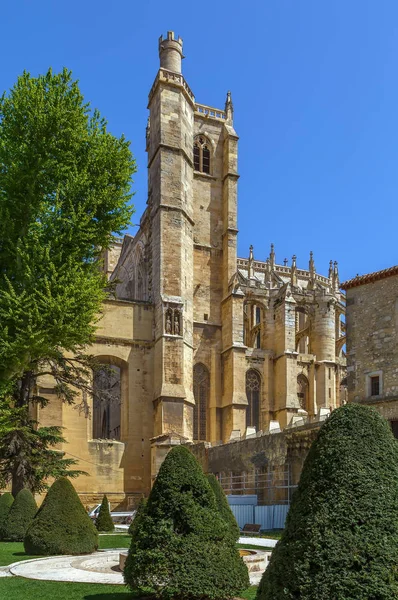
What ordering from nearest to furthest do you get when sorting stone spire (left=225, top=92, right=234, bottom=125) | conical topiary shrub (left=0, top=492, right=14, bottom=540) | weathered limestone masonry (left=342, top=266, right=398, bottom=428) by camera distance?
conical topiary shrub (left=0, top=492, right=14, bottom=540) < weathered limestone masonry (left=342, top=266, right=398, bottom=428) < stone spire (left=225, top=92, right=234, bottom=125)

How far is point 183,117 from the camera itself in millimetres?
32969

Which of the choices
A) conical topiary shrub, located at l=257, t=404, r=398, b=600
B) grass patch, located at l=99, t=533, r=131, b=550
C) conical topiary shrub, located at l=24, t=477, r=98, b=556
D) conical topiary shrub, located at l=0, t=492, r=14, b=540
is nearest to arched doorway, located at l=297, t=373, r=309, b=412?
grass patch, located at l=99, t=533, r=131, b=550

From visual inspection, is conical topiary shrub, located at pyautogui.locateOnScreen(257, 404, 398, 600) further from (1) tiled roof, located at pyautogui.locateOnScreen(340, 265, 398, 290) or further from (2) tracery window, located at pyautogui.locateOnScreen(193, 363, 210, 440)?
(2) tracery window, located at pyautogui.locateOnScreen(193, 363, 210, 440)

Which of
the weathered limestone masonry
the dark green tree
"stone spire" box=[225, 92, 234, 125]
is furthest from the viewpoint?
"stone spire" box=[225, 92, 234, 125]

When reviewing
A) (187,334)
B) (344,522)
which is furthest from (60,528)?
(187,334)

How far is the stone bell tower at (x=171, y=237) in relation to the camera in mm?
29516

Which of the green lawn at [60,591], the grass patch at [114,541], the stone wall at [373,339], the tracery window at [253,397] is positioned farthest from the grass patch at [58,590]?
the tracery window at [253,397]

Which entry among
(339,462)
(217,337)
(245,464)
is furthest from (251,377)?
(339,462)

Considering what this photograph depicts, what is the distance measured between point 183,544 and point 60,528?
23.4ft

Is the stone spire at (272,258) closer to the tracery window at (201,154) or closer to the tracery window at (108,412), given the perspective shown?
the tracery window at (201,154)

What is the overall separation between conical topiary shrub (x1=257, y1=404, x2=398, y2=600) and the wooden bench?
15.6 meters

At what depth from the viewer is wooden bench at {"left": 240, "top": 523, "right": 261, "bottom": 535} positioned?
19.8m

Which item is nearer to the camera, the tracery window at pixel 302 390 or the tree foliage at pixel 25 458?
the tree foliage at pixel 25 458

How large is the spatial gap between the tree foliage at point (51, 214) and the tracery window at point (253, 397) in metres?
18.2
